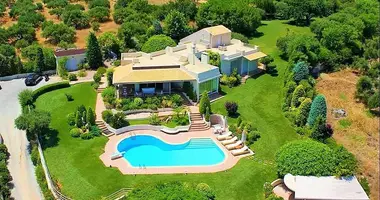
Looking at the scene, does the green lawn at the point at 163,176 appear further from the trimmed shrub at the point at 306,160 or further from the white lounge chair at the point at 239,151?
the trimmed shrub at the point at 306,160

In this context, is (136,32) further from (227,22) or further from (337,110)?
(337,110)

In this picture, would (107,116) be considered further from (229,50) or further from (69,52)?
(229,50)

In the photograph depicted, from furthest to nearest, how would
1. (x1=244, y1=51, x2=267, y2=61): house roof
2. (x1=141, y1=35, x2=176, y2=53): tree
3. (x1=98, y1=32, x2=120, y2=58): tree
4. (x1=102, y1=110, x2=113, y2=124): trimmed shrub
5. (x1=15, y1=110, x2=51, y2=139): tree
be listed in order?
(x1=98, y1=32, x2=120, y2=58): tree → (x1=141, y1=35, x2=176, y2=53): tree → (x1=244, y1=51, x2=267, y2=61): house roof → (x1=102, y1=110, x2=113, y2=124): trimmed shrub → (x1=15, y1=110, x2=51, y2=139): tree

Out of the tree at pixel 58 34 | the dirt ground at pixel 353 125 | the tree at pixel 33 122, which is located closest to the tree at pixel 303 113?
the dirt ground at pixel 353 125

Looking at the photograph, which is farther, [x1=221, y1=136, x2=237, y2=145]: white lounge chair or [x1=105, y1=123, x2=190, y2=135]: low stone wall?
[x1=105, y1=123, x2=190, y2=135]: low stone wall

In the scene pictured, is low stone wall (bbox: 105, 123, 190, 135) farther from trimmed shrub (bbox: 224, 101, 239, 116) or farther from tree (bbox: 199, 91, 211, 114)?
trimmed shrub (bbox: 224, 101, 239, 116)

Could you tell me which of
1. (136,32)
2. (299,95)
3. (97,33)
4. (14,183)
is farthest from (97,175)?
(97,33)

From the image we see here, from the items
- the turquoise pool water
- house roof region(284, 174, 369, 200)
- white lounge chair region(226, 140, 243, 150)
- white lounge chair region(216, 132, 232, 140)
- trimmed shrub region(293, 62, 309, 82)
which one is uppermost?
trimmed shrub region(293, 62, 309, 82)

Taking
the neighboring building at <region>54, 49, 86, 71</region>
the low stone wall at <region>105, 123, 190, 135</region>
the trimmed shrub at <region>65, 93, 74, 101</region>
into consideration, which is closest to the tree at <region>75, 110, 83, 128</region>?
the low stone wall at <region>105, 123, 190, 135</region>

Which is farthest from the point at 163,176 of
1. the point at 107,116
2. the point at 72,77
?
the point at 72,77
